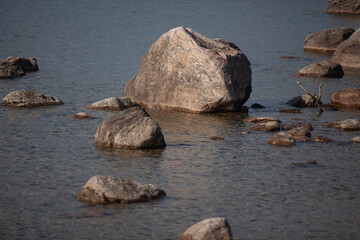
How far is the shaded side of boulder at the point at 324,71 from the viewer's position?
27750 millimetres

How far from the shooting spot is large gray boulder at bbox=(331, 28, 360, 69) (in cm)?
3048

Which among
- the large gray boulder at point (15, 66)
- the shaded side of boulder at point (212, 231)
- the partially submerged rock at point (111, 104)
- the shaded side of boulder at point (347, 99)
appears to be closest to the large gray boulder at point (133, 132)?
the partially submerged rock at point (111, 104)

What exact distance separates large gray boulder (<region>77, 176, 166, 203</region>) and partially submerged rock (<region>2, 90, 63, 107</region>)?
30.3ft

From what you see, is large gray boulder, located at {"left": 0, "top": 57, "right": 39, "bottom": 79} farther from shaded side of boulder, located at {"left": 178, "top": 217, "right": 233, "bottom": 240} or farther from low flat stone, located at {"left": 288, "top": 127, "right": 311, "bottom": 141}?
shaded side of boulder, located at {"left": 178, "top": 217, "right": 233, "bottom": 240}

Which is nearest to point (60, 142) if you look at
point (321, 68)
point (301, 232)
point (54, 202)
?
point (54, 202)

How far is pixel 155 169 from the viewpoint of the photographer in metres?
15.1

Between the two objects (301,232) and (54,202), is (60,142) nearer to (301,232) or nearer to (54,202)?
(54,202)

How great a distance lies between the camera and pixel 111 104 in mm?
21281

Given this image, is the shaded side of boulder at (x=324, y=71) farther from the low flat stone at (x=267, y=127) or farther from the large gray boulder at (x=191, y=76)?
the low flat stone at (x=267, y=127)

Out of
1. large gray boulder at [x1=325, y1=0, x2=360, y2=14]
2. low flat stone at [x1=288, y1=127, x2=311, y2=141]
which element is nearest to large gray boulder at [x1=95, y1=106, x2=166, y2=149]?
low flat stone at [x1=288, y1=127, x2=311, y2=141]

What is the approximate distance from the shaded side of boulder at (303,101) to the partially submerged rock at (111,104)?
227 inches

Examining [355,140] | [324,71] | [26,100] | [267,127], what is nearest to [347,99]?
[267,127]

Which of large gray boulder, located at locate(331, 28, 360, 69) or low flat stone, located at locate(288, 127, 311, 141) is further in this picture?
large gray boulder, located at locate(331, 28, 360, 69)

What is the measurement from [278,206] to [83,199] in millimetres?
3887
